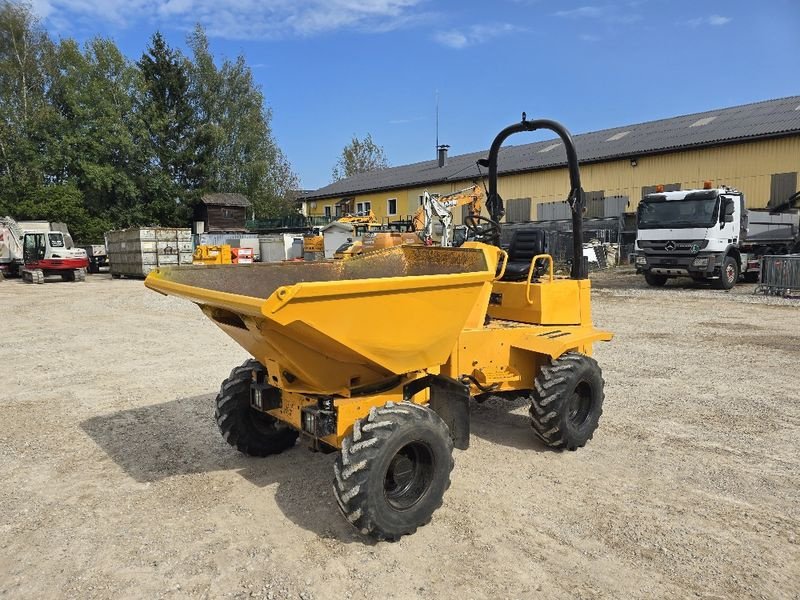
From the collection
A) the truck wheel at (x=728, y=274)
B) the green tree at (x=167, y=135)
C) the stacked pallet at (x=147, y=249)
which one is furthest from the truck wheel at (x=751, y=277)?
the green tree at (x=167, y=135)

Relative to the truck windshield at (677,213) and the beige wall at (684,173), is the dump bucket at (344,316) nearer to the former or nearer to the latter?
the truck windshield at (677,213)

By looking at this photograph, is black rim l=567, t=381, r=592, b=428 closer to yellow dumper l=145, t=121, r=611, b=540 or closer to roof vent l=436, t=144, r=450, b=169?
yellow dumper l=145, t=121, r=611, b=540

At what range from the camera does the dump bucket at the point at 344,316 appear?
115 inches

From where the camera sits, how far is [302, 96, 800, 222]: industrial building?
2300 centimetres

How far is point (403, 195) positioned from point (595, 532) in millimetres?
35812

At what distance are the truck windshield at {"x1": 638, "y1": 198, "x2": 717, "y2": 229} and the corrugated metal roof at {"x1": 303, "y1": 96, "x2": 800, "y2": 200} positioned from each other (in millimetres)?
9692

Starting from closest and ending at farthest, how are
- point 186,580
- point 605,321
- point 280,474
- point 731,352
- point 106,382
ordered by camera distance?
point 186,580 < point 280,474 < point 106,382 < point 731,352 < point 605,321

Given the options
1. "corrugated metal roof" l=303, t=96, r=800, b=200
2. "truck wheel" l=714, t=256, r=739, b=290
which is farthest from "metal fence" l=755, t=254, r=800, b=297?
"corrugated metal roof" l=303, t=96, r=800, b=200

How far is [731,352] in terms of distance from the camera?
331 inches

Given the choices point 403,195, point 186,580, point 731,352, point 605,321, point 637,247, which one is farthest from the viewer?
point 403,195

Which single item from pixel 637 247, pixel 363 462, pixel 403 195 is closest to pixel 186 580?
pixel 363 462

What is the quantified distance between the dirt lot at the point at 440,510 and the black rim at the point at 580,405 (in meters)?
0.27

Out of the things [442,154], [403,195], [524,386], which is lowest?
[524,386]

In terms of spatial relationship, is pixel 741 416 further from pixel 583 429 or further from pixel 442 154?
pixel 442 154
